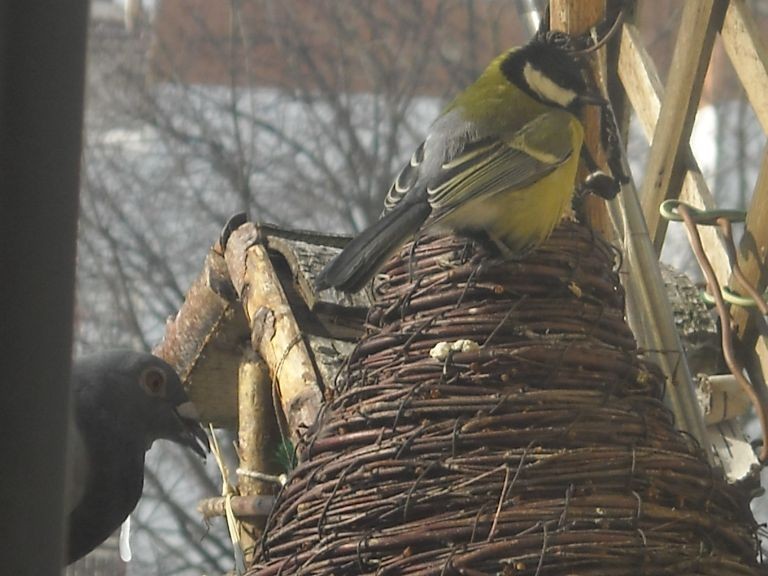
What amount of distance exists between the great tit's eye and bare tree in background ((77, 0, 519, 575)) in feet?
7.55

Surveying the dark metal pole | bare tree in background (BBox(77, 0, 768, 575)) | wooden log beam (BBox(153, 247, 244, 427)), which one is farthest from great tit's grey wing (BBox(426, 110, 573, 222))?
bare tree in background (BBox(77, 0, 768, 575))

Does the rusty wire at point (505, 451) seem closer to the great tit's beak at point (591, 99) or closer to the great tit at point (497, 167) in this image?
the great tit at point (497, 167)

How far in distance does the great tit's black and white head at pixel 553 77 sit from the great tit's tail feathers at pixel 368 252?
33 cm

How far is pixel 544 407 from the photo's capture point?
47.6 inches

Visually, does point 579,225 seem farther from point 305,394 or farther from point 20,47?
point 20,47

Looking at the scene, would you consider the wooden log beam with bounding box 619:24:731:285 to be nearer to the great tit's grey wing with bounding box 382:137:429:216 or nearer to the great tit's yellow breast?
the great tit's yellow breast

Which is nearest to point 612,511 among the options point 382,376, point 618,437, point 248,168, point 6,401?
point 618,437

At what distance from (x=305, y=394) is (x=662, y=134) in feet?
2.56

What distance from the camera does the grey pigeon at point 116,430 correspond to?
1.61 metres

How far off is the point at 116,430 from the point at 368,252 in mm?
459

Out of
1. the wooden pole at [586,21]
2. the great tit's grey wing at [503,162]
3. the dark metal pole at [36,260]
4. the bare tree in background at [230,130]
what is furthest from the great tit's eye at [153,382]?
the bare tree in background at [230,130]

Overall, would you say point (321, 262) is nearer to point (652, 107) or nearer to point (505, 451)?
point (652, 107)

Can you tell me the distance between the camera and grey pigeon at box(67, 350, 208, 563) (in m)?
1.61

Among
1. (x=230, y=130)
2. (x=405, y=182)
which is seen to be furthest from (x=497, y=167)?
(x=230, y=130)
